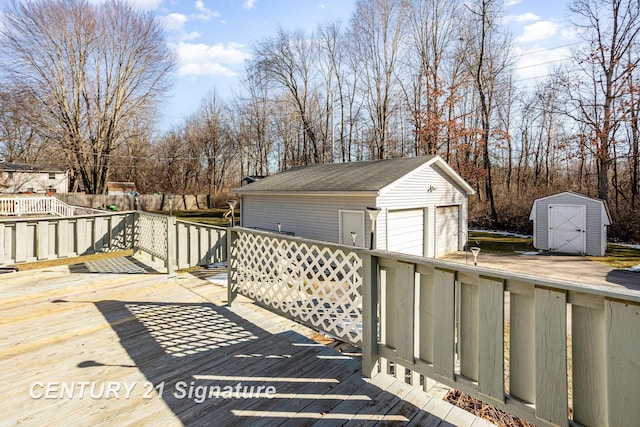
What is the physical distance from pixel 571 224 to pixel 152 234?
12441 millimetres

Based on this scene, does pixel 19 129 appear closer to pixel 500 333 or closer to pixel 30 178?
pixel 30 178

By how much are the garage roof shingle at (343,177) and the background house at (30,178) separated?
70.1ft

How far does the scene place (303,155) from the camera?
24.1m

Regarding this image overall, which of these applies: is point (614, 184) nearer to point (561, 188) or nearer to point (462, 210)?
point (561, 188)

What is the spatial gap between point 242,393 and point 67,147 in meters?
26.2

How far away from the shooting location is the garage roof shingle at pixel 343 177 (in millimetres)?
9297

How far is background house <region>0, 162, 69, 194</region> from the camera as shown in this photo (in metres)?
23.8

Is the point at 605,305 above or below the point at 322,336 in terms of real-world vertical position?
above

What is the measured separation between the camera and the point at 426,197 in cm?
1046

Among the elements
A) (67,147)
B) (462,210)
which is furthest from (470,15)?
(67,147)

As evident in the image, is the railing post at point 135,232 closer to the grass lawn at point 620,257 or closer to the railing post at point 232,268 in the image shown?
the railing post at point 232,268

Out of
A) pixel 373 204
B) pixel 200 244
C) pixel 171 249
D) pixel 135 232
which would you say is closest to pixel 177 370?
pixel 171 249

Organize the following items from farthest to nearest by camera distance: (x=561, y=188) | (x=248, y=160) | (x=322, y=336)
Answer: (x=248, y=160), (x=561, y=188), (x=322, y=336)

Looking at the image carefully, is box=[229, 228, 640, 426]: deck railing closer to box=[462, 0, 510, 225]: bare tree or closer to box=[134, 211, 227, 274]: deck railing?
box=[134, 211, 227, 274]: deck railing
